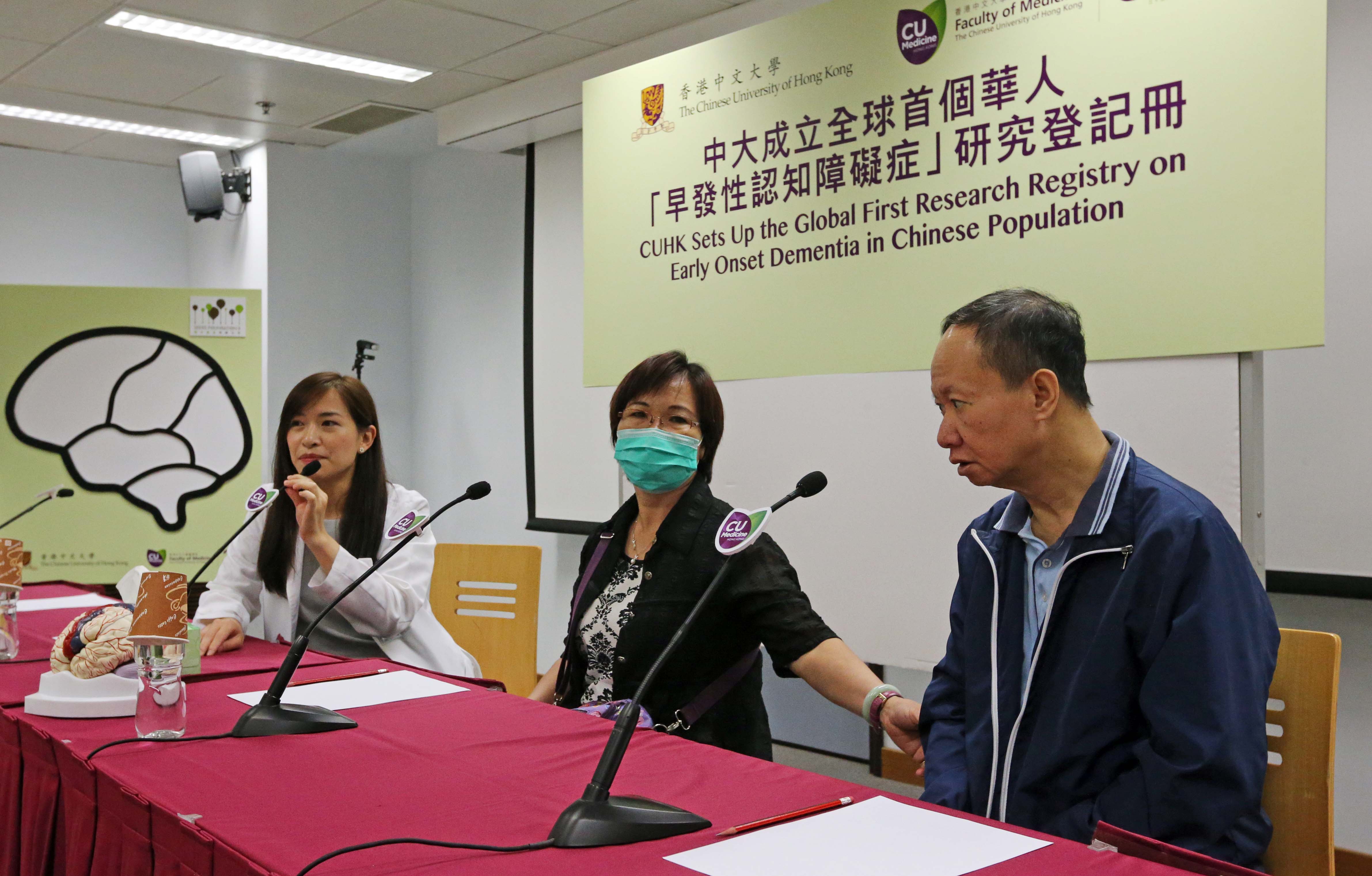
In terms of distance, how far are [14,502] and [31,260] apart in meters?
1.94

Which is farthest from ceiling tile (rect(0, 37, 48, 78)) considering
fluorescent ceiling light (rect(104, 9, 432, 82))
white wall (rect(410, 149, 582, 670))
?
white wall (rect(410, 149, 582, 670))

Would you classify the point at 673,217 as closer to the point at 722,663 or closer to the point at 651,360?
the point at 651,360

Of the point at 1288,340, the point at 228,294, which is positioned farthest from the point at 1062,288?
the point at 228,294

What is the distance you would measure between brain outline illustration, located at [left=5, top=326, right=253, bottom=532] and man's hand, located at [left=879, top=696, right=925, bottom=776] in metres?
4.63

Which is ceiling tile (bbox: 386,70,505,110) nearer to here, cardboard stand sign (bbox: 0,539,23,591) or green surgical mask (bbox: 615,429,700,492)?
cardboard stand sign (bbox: 0,539,23,591)

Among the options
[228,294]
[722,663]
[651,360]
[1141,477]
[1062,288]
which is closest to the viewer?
[1141,477]

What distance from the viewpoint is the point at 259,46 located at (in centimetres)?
470

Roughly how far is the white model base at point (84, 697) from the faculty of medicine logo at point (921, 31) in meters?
2.48

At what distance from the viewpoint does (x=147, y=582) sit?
5.21ft

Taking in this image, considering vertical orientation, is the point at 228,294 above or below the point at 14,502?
above

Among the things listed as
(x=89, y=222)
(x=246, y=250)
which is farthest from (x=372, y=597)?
(x=89, y=222)

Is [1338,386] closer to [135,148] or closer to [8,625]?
[8,625]

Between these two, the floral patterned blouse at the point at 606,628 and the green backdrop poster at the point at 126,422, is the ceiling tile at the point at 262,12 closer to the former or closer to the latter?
the green backdrop poster at the point at 126,422

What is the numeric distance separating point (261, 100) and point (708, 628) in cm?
452
